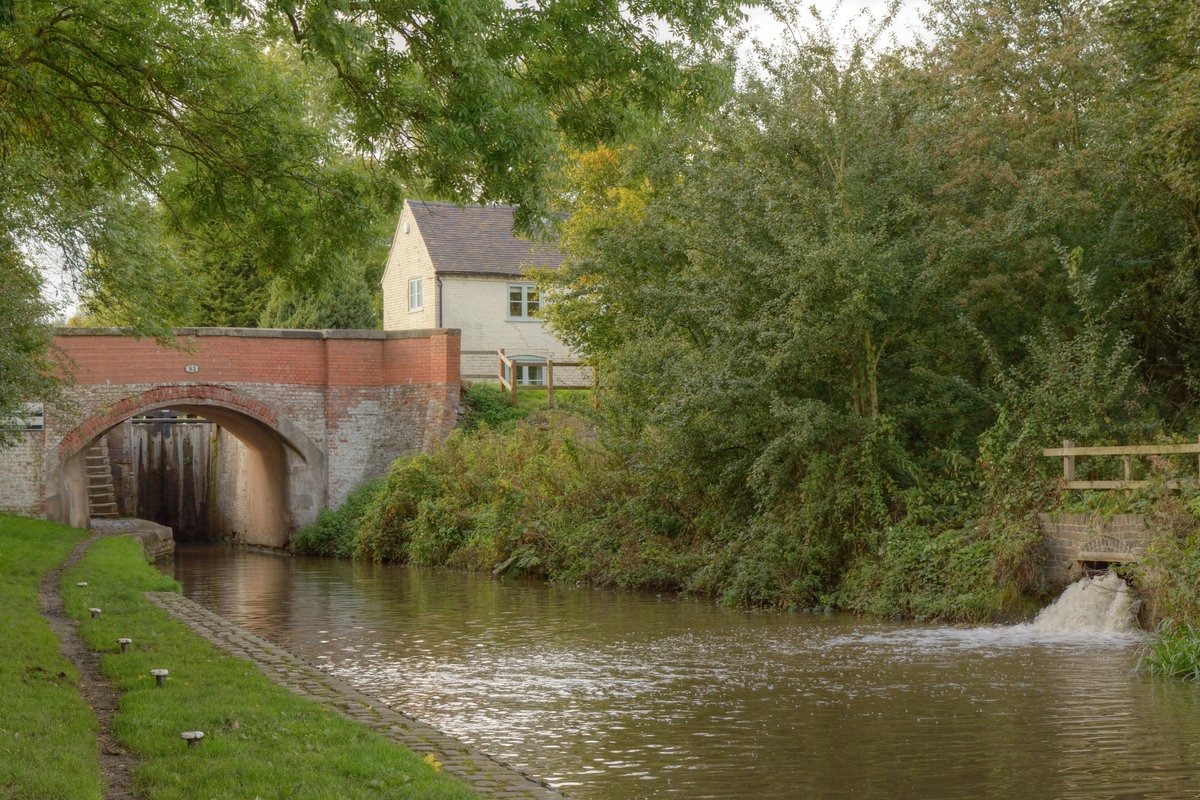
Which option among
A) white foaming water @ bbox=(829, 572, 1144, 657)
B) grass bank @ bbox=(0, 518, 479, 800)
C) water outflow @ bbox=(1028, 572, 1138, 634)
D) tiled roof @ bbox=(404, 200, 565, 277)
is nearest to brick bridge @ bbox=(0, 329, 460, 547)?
tiled roof @ bbox=(404, 200, 565, 277)

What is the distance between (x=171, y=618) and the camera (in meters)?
14.5

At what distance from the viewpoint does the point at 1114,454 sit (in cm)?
1545

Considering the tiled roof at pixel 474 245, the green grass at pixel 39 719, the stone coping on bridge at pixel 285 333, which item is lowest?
the green grass at pixel 39 719

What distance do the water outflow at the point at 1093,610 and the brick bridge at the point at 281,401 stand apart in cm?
1752

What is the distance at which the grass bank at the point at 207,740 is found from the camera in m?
6.66

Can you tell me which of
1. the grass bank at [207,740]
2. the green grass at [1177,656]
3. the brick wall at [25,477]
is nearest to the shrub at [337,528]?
the brick wall at [25,477]

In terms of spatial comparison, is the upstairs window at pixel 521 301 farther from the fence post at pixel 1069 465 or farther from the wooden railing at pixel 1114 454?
the fence post at pixel 1069 465

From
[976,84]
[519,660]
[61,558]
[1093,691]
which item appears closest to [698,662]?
[519,660]

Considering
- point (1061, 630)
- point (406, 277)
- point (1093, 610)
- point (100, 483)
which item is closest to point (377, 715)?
point (1061, 630)

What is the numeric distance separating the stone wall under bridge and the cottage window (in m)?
27.3

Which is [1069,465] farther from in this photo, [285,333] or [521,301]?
[521,301]

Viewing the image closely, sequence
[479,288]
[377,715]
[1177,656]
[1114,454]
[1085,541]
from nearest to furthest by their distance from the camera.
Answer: [377,715] → [1177,656] → [1085,541] → [1114,454] → [479,288]

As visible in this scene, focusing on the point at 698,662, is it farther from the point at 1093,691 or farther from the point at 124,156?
the point at 124,156

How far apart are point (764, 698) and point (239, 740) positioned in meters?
4.77
